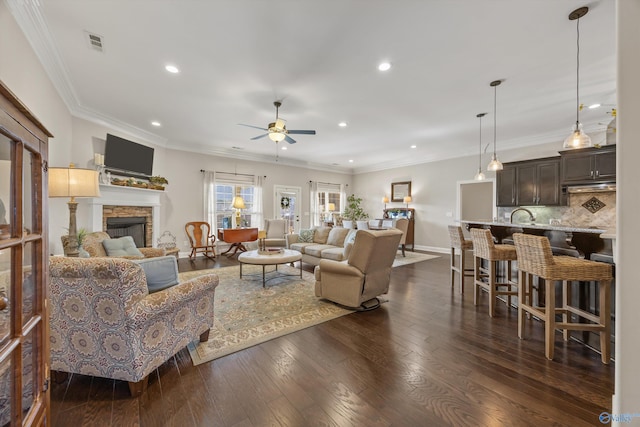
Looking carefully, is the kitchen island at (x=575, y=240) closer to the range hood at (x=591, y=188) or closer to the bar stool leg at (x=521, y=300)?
the bar stool leg at (x=521, y=300)

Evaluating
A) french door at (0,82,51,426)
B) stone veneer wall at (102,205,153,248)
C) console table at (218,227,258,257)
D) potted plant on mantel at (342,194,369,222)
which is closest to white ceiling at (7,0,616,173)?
stone veneer wall at (102,205,153,248)

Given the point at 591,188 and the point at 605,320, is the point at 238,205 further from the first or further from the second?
the point at 591,188

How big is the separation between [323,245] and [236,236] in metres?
2.25

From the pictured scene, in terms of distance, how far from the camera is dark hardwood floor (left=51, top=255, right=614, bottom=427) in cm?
148

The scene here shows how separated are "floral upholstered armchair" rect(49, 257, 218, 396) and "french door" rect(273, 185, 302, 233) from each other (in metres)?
6.15

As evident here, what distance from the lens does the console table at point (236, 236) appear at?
6.00 meters

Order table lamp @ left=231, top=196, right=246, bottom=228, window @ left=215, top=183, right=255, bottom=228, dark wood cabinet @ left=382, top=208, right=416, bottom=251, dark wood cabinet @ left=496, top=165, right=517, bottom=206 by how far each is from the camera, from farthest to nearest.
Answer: dark wood cabinet @ left=382, top=208, right=416, bottom=251 → window @ left=215, top=183, right=255, bottom=228 → table lamp @ left=231, top=196, right=246, bottom=228 → dark wood cabinet @ left=496, top=165, right=517, bottom=206

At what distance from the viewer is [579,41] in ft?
8.02

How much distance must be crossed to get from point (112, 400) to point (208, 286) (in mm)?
853

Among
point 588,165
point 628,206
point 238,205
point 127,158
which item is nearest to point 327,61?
point 628,206

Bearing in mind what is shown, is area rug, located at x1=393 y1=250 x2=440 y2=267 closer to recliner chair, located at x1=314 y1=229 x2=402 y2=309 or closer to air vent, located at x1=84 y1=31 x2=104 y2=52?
recliner chair, located at x1=314 y1=229 x2=402 y2=309

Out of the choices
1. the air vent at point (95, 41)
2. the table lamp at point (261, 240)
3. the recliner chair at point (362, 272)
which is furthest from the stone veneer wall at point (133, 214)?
the recliner chair at point (362, 272)

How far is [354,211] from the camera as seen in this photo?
30.7 feet

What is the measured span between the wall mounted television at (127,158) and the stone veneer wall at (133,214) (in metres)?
0.68
